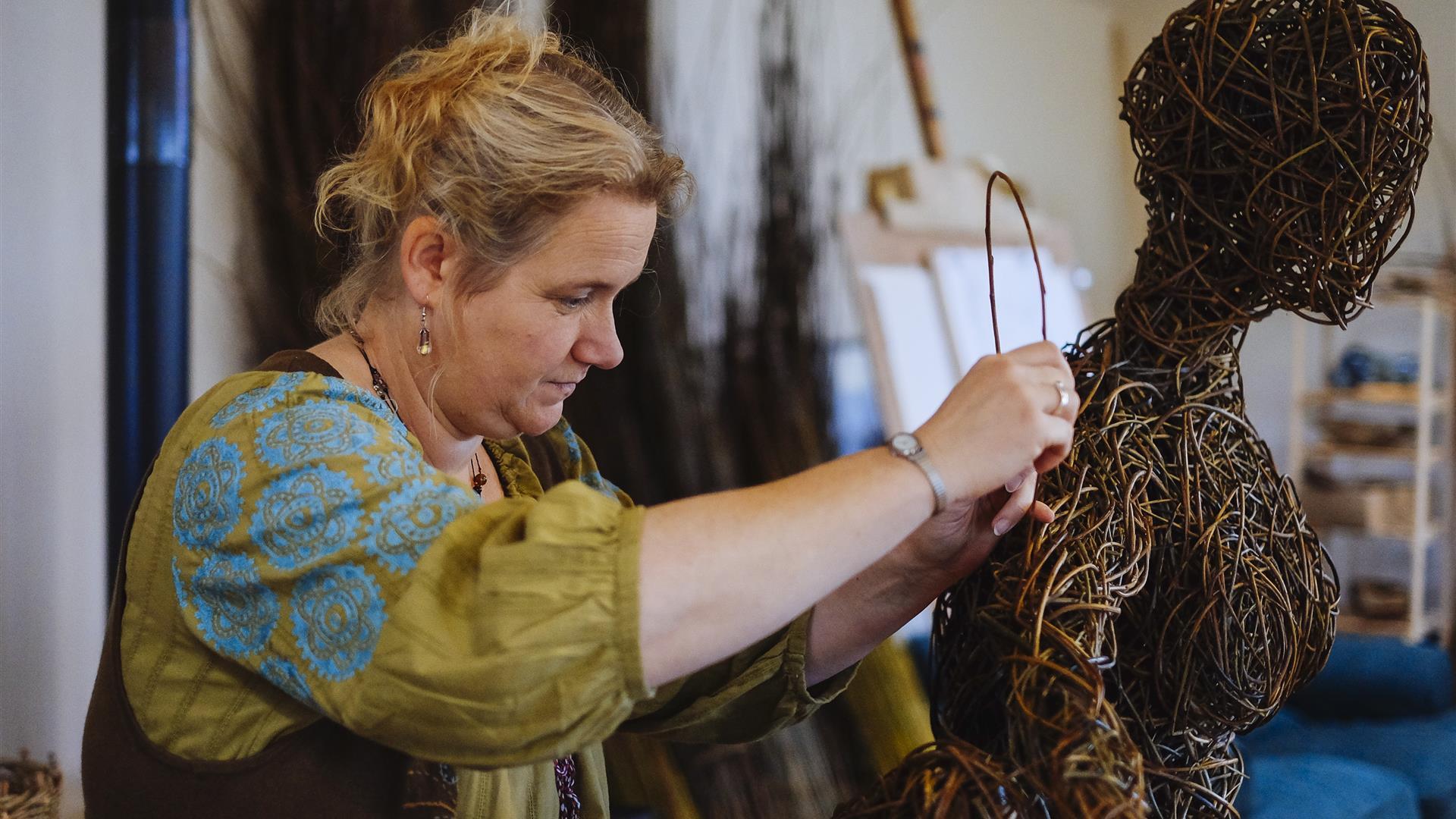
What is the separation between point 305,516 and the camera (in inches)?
30.7

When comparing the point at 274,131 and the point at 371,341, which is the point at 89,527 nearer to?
the point at 274,131

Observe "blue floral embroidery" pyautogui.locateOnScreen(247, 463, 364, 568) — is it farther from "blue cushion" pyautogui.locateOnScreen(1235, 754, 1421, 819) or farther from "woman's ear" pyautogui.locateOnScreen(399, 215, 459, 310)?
"blue cushion" pyautogui.locateOnScreen(1235, 754, 1421, 819)

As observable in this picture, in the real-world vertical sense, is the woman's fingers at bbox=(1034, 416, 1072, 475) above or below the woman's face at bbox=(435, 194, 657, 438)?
below

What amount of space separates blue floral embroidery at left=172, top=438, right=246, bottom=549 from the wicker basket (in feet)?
2.06

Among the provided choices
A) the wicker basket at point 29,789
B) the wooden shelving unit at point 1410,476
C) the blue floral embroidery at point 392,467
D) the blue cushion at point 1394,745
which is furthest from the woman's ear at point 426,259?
the wooden shelving unit at point 1410,476

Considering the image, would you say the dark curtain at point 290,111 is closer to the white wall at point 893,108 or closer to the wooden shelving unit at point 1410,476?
the white wall at point 893,108

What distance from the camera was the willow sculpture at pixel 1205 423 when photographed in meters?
0.93

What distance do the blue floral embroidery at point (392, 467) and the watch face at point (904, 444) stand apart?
0.32 metres

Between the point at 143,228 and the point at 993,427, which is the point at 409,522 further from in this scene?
the point at 143,228

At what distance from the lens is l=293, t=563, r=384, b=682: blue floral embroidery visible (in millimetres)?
752

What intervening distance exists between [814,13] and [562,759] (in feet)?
8.70

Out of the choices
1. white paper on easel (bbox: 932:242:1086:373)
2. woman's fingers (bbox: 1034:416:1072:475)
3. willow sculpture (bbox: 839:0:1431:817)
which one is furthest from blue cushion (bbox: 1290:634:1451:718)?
woman's fingers (bbox: 1034:416:1072:475)

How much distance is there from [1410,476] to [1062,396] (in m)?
4.27

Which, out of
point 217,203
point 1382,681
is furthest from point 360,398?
point 1382,681
